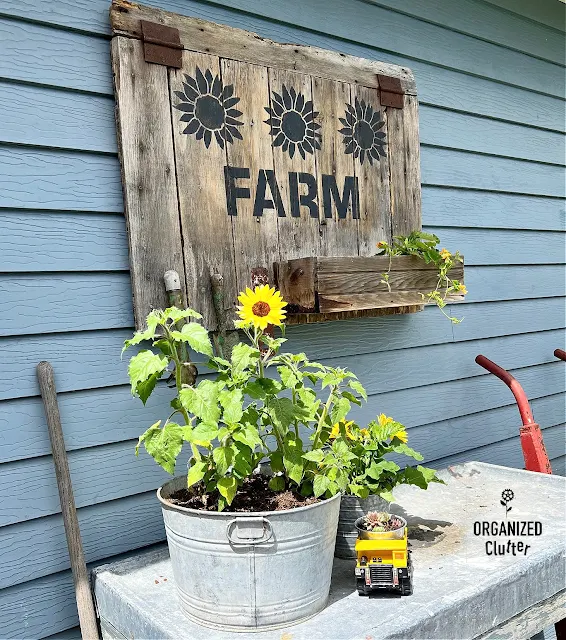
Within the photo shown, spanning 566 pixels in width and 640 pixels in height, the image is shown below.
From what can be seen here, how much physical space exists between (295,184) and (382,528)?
3.41ft

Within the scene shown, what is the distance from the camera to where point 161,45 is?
1689 millimetres

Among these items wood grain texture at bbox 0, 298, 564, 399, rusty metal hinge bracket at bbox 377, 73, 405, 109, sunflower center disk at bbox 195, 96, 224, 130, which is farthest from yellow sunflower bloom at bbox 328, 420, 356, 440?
rusty metal hinge bracket at bbox 377, 73, 405, 109

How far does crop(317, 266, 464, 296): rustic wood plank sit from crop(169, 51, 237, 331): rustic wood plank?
0.90 feet

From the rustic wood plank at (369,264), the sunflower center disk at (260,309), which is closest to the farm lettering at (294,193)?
the rustic wood plank at (369,264)

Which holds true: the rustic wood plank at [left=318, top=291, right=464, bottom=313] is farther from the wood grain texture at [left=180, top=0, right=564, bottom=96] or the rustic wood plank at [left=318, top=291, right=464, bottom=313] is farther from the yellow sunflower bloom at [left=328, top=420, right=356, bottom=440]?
the wood grain texture at [left=180, top=0, right=564, bottom=96]

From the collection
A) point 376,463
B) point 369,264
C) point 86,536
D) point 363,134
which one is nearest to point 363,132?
point 363,134

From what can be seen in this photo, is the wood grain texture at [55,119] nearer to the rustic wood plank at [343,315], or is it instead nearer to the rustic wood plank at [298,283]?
the rustic wood plank at [298,283]

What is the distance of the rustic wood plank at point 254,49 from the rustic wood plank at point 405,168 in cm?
11

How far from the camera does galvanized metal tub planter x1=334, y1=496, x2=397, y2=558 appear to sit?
1.63 m

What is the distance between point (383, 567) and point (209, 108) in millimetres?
1277

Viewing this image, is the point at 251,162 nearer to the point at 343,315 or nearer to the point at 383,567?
the point at 343,315

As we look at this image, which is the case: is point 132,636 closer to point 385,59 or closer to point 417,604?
point 417,604

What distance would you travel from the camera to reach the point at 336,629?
1300 mm

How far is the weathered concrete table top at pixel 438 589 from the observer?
51.9 inches
